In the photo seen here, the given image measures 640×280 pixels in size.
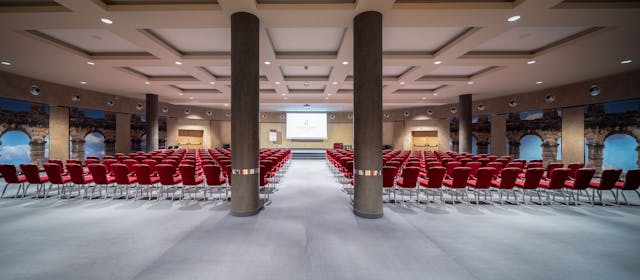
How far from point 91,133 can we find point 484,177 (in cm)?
1960

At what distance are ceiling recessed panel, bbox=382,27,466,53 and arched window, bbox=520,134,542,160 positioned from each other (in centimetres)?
1085

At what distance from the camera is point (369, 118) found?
5.11 metres

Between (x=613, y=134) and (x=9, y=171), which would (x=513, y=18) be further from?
(x=9, y=171)

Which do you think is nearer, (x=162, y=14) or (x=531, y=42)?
(x=162, y=14)

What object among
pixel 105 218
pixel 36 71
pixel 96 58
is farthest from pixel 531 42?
pixel 36 71

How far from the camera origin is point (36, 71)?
9492 millimetres

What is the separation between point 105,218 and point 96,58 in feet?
21.7

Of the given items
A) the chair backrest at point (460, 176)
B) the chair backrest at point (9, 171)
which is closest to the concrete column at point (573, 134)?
the chair backrest at point (460, 176)

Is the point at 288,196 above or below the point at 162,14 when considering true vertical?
below

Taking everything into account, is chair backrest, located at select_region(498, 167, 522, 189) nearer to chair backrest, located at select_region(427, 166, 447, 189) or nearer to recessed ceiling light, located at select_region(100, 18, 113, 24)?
chair backrest, located at select_region(427, 166, 447, 189)

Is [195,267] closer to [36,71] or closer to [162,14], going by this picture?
[162,14]

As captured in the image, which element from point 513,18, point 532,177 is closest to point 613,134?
point 532,177

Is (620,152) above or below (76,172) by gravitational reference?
above

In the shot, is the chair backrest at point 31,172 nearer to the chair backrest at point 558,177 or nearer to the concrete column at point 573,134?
the chair backrest at point 558,177
